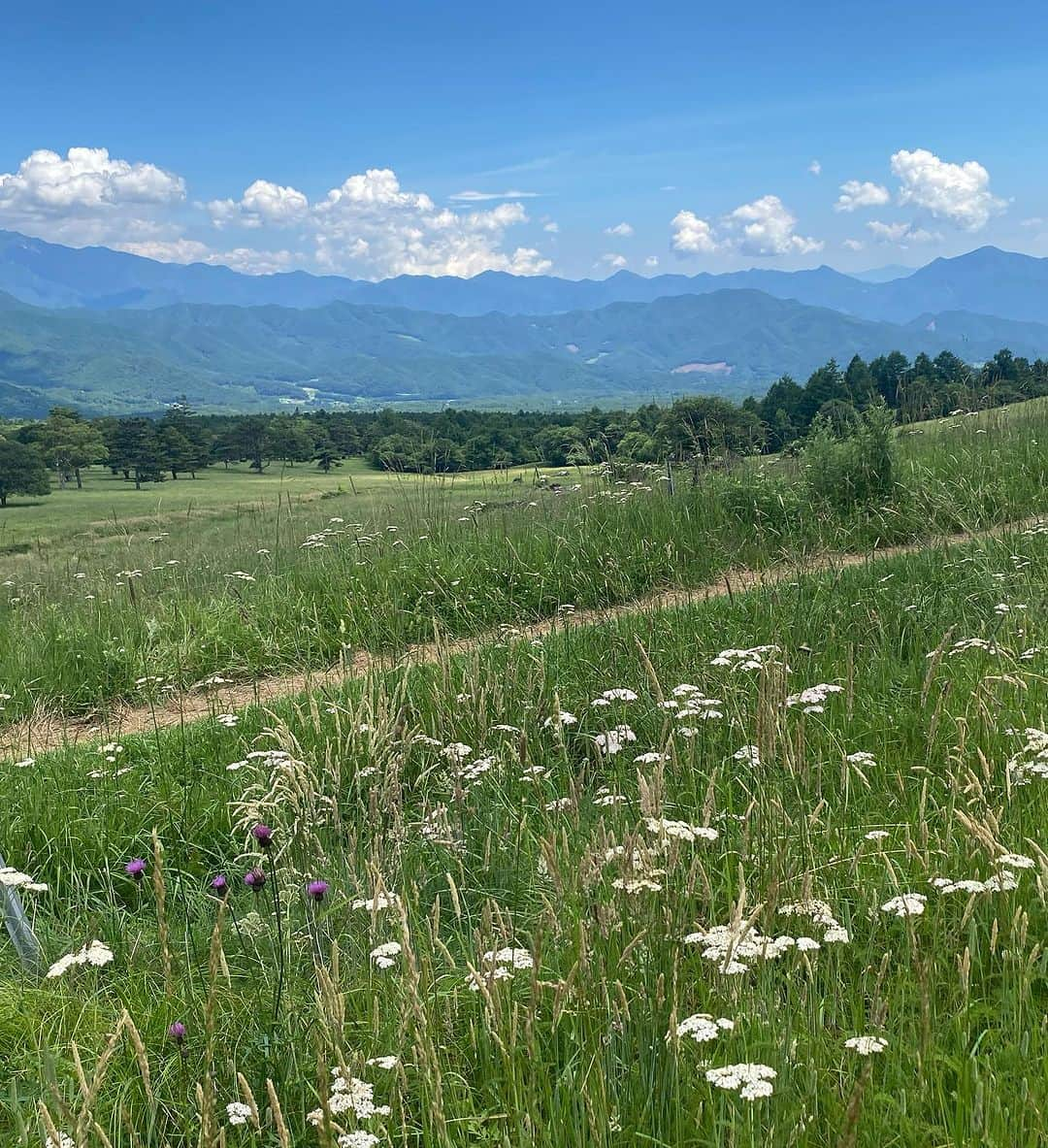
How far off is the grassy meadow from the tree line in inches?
27.4

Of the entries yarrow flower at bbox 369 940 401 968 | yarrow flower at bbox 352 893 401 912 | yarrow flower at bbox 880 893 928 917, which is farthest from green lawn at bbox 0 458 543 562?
yarrow flower at bbox 880 893 928 917

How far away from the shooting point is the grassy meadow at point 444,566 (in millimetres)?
8570

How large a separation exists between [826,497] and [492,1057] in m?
9.71

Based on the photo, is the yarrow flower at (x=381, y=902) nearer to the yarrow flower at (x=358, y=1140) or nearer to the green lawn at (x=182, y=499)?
the yarrow flower at (x=358, y=1140)

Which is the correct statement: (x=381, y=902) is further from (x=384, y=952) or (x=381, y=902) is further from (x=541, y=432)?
(x=541, y=432)

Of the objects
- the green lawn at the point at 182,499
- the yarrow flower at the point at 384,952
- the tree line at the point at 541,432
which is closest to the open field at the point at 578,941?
the yarrow flower at the point at 384,952

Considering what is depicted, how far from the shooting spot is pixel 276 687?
829cm

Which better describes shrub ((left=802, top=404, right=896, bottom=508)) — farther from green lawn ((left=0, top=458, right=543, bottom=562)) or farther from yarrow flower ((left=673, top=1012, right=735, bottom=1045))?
yarrow flower ((left=673, top=1012, right=735, bottom=1045))

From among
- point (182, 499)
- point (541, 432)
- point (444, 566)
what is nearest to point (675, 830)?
point (444, 566)

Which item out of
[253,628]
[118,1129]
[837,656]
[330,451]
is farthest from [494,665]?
[330,451]

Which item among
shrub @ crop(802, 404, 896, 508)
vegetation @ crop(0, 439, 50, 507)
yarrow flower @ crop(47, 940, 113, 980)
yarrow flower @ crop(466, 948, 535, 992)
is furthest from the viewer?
vegetation @ crop(0, 439, 50, 507)

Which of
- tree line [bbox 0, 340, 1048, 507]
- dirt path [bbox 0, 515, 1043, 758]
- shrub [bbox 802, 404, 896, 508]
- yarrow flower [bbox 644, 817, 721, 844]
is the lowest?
dirt path [bbox 0, 515, 1043, 758]

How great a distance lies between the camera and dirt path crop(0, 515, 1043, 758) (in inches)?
266

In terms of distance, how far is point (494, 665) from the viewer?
6422 millimetres
